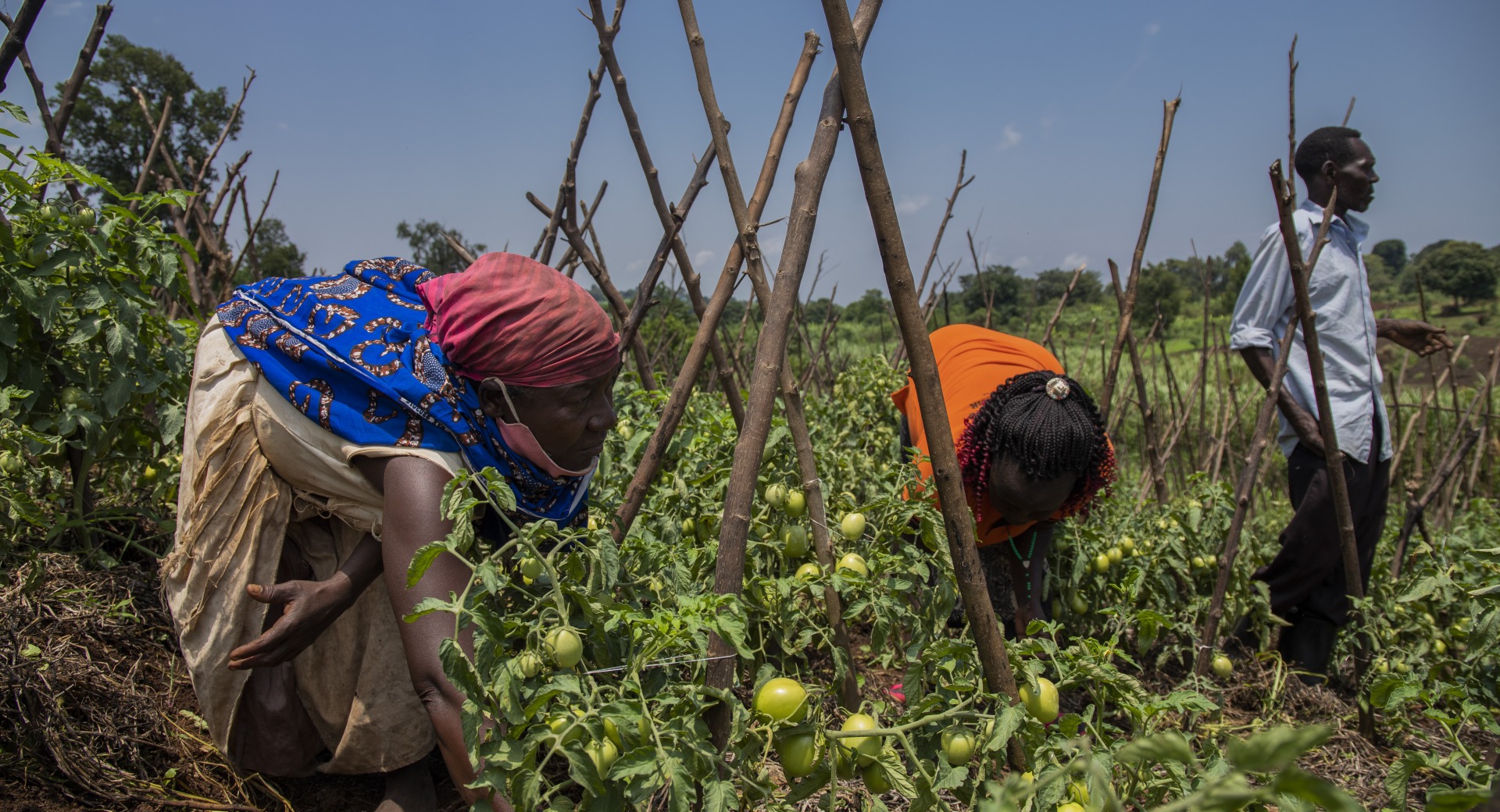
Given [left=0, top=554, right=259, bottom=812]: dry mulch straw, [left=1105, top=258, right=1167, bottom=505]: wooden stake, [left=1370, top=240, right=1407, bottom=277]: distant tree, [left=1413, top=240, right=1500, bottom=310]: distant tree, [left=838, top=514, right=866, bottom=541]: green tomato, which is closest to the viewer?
[left=838, top=514, right=866, bottom=541]: green tomato

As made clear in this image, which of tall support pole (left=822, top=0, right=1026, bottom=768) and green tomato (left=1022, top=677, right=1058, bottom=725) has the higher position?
tall support pole (left=822, top=0, right=1026, bottom=768)

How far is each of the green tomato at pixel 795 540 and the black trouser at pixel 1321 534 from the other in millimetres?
2090

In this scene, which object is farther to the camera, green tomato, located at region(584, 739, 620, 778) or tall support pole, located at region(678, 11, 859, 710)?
tall support pole, located at region(678, 11, 859, 710)

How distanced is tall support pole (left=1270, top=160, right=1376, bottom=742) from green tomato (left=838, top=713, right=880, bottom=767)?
5.86 feet


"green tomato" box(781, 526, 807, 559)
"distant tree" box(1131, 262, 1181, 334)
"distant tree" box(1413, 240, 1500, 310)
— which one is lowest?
"green tomato" box(781, 526, 807, 559)

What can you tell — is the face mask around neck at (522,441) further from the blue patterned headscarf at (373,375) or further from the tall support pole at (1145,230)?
the tall support pole at (1145,230)

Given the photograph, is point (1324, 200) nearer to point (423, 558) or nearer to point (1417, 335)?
point (1417, 335)

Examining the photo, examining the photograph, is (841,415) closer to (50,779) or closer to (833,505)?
(833,505)

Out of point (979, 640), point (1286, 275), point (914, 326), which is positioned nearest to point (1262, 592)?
point (1286, 275)

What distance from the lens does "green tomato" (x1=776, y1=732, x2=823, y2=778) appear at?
1.26 meters

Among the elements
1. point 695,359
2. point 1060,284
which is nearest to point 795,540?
Result: point 695,359

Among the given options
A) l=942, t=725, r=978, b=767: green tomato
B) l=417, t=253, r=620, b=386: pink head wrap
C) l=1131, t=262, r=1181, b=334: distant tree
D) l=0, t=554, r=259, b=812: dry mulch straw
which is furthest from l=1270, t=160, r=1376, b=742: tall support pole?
l=1131, t=262, r=1181, b=334: distant tree

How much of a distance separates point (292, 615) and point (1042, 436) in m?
1.76

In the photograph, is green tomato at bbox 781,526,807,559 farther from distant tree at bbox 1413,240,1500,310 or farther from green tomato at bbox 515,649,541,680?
distant tree at bbox 1413,240,1500,310
